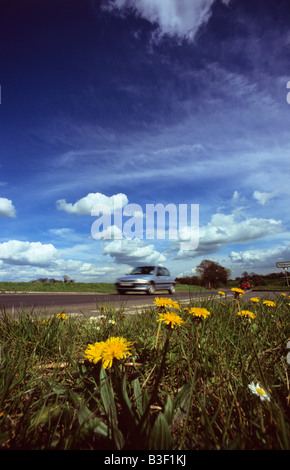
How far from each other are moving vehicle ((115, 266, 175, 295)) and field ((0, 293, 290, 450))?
530 inches

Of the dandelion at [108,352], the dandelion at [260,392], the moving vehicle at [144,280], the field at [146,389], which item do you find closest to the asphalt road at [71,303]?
the field at [146,389]

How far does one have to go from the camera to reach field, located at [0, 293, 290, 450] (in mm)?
966

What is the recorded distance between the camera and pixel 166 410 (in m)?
1.03

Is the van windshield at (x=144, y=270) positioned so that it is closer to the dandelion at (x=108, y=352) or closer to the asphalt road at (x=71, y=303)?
the asphalt road at (x=71, y=303)

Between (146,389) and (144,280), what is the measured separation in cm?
1510

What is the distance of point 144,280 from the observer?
1600 centimetres

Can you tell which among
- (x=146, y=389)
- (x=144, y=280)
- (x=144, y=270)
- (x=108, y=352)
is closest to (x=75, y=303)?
(x=108, y=352)

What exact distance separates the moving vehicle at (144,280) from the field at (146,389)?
13464 millimetres

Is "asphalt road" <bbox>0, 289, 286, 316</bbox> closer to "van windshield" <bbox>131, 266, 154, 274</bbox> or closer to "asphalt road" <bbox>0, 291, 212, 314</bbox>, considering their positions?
"asphalt road" <bbox>0, 291, 212, 314</bbox>

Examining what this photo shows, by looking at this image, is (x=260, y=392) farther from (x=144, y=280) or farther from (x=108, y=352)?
(x=144, y=280)

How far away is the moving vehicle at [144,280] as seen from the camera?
→ 624 inches

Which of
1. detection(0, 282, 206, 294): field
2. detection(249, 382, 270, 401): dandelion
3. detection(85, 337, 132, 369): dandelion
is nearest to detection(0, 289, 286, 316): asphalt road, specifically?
detection(85, 337, 132, 369): dandelion
